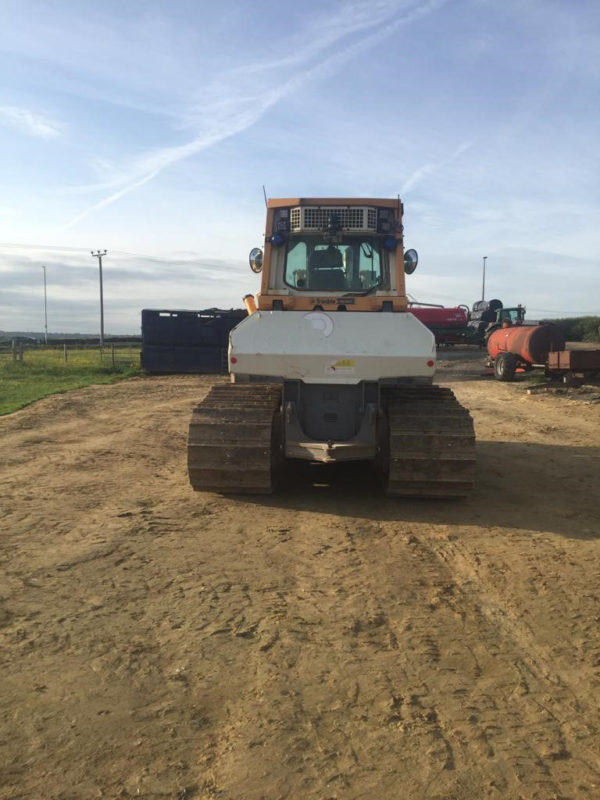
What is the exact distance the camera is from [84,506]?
6855 mm

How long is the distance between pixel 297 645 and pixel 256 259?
215 inches

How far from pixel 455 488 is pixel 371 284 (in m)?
2.64

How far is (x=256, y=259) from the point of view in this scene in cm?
837

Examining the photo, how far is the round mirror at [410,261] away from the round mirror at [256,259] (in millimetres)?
1707

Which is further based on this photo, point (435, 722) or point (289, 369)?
point (289, 369)

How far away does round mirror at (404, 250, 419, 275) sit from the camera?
8.19 m

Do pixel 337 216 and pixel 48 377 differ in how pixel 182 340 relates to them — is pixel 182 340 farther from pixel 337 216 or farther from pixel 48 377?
pixel 337 216

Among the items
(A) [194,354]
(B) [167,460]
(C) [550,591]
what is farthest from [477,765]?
(A) [194,354]

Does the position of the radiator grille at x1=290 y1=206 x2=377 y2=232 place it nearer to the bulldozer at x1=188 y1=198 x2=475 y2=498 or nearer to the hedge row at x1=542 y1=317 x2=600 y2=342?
the bulldozer at x1=188 y1=198 x2=475 y2=498

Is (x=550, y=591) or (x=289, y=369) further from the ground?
(x=289, y=369)

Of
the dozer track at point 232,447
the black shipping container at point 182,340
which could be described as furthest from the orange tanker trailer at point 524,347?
the dozer track at point 232,447

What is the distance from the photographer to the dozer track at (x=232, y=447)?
6.88 meters

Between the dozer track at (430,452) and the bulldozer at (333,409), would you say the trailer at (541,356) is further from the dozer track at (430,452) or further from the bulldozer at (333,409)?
the dozer track at (430,452)

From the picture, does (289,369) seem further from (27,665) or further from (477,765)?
(477,765)
